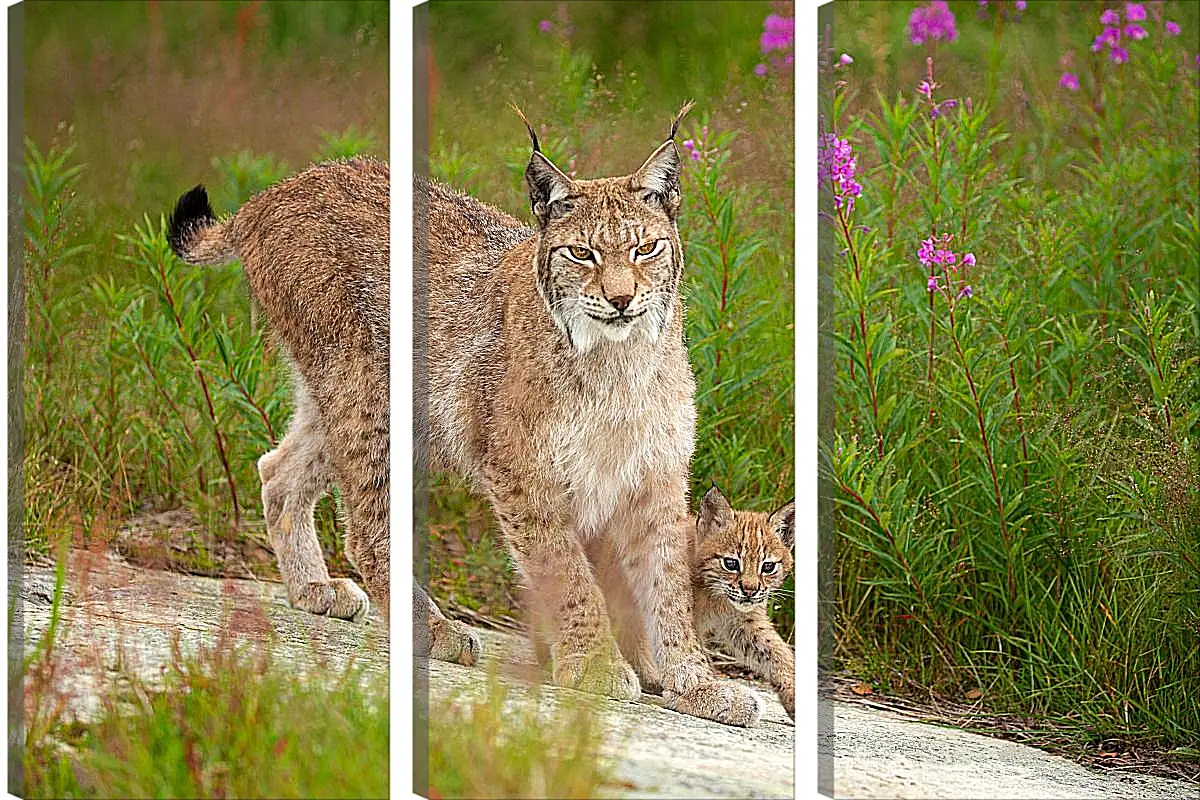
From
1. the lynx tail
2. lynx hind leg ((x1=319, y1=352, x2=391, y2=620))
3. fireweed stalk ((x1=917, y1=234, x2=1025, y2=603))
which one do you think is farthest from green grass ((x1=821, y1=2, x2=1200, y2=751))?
the lynx tail

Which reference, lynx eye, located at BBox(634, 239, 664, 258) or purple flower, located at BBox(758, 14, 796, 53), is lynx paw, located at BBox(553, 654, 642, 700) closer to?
lynx eye, located at BBox(634, 239, 664, 258)

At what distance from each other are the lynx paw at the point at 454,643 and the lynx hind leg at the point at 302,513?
0.18 metres

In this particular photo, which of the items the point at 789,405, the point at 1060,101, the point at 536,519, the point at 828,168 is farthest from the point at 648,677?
the point at 1060,101

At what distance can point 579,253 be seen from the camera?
218cm

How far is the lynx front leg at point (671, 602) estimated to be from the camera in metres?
2.08

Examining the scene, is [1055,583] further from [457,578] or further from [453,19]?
[453,19]

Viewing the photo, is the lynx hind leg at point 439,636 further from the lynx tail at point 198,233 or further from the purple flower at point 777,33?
the purple flower at point 777,33

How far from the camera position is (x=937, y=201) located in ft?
6.11

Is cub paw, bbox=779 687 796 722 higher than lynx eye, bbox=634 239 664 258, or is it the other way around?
lynx eye, bbox=634 239 664 258

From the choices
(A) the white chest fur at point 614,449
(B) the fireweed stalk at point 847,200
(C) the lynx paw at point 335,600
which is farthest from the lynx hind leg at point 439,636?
(B) the fireweed stalk at point 847,200

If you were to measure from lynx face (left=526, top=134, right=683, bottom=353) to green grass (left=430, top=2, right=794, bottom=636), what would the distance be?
2 cm

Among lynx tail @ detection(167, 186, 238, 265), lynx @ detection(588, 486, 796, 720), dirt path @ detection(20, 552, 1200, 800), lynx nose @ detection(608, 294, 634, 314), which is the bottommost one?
dirt path @ detection(20, 552, 1200, 800)

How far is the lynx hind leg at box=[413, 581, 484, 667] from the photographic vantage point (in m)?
2.40

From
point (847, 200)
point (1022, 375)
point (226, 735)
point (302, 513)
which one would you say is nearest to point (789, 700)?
point (1022, 375)
